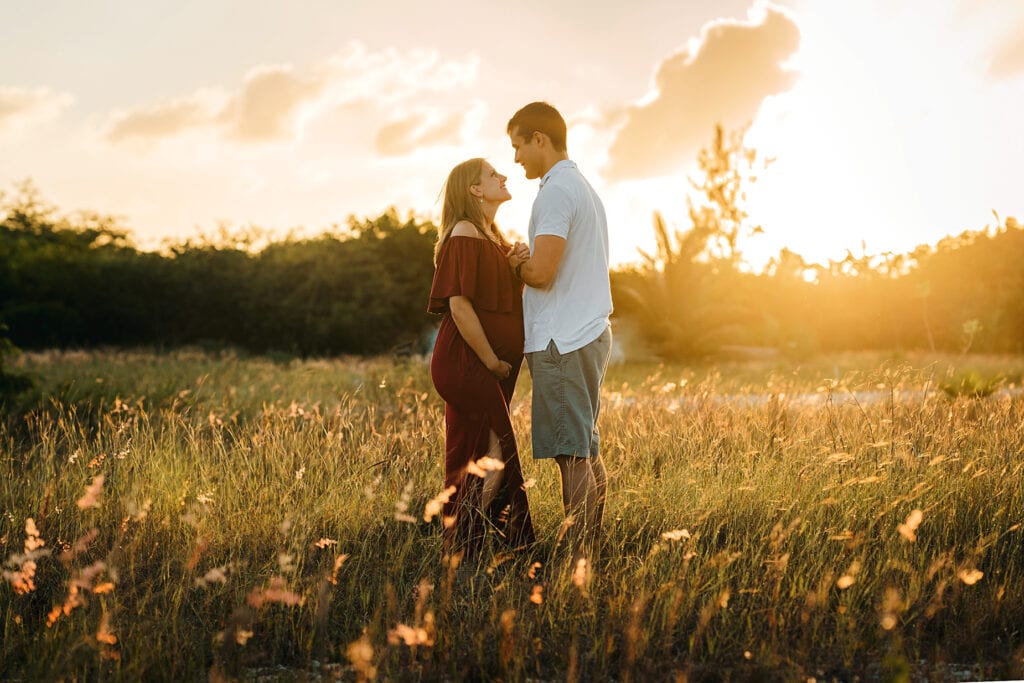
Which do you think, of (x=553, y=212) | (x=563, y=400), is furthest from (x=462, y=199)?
(x=563, y=400)

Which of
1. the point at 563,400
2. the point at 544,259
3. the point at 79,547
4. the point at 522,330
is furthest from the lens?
the point at 522,330

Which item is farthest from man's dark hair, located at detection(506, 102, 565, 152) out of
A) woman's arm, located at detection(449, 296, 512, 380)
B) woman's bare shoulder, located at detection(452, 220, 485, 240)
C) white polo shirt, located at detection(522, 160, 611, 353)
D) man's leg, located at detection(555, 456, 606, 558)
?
man's leg, located at detection(555, 456, 606, 558)

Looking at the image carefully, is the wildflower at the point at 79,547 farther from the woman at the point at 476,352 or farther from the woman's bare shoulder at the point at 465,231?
the woman's bare shoulder at the point at 465,231

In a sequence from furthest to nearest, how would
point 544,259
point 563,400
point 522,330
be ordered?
1. point 522,330
2. point 563,400
3. point 544,259

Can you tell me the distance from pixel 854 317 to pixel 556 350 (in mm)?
22879

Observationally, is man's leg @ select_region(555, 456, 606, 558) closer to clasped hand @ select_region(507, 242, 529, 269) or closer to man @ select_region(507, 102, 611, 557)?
man @ select_region(507, 102, 611, 557)

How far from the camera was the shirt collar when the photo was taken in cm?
342

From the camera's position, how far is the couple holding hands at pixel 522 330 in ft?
11.0

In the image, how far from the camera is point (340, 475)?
4.61 m

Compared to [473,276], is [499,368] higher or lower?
lower

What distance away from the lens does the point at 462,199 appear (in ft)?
11.6

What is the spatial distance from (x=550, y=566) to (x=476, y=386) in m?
0.88

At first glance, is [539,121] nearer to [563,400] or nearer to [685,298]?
[563,400]

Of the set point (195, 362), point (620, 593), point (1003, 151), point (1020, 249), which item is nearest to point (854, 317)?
point (1020, 249)
